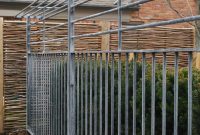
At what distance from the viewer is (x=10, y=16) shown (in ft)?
40.1

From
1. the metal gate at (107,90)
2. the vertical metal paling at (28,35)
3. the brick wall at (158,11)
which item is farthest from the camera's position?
the brick wall at (158,11)

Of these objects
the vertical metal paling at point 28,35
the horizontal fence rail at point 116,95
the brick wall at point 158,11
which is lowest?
the horizontal fence rail at point 116,95

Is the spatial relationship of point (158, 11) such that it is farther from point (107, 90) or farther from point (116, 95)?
point (107, 90)

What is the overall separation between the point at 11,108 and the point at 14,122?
276 mm

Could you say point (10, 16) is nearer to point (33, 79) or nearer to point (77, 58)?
point (33, 79)

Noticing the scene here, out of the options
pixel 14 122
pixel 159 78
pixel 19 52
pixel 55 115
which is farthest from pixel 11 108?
pixel 159 78

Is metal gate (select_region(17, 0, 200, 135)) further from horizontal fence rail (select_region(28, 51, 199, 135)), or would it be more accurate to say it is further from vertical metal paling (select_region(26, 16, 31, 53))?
vertical metal paling (select_region(26, 16, 31, 53))

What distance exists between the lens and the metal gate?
9.64 feet

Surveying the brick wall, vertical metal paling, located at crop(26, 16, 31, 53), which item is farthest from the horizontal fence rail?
the brick wall

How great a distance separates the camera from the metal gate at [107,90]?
294 centimetres

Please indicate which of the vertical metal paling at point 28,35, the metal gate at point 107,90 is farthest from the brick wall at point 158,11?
the metal gate at point 107,90

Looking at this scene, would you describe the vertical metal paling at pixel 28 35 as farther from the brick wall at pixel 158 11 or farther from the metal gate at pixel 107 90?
the brick wall at pixel 158 11

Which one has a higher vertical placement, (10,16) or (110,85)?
(10,16)

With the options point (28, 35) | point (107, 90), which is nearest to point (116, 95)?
point (107, 90)
